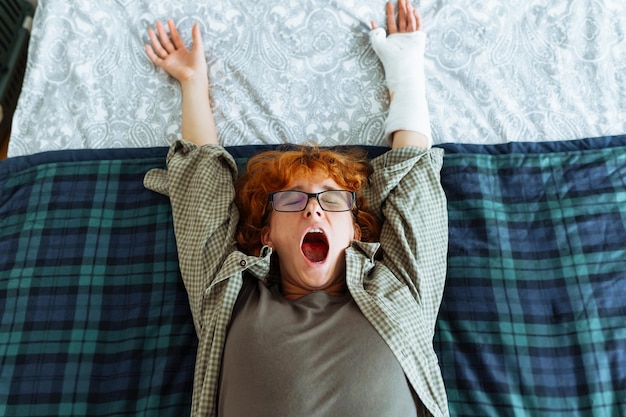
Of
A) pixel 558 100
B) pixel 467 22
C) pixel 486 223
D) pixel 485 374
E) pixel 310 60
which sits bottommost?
pixel 485 374

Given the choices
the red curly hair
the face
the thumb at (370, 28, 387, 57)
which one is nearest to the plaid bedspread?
the red curly hair

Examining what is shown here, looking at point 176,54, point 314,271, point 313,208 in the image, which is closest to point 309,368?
point 314,271

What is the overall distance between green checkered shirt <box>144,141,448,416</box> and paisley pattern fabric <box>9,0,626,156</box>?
0.60ft

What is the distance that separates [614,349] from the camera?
3.77 ft

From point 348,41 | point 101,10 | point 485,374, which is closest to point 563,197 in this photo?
point 485,374

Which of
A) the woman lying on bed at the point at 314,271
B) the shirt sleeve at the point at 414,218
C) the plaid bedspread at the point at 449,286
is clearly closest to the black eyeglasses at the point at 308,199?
the woman lying on bed at the point at 314,271

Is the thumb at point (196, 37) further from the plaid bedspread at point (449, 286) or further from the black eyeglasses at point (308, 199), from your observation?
the black eyeglasses at point (308, 199)

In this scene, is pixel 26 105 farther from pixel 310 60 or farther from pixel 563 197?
pixel 563 197

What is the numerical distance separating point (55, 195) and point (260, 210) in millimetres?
538

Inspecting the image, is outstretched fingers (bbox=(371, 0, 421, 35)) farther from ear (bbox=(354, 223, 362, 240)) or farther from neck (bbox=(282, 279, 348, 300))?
neck (bbox=(282, 279, 348, 300))

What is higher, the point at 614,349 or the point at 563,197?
the point at 563,197

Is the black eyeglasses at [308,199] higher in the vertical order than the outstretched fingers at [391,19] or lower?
lower

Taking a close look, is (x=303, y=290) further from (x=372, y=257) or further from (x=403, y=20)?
(x=403, y=20)

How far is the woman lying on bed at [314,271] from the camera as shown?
1007 mm
